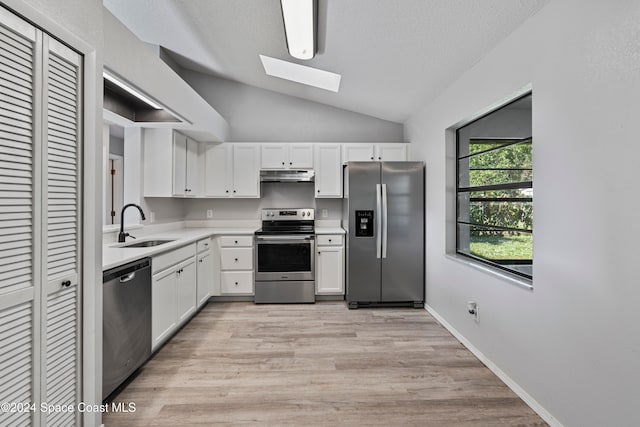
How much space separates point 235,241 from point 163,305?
56.8 inches

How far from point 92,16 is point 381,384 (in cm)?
269

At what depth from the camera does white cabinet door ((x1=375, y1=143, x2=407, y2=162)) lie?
14.2ft

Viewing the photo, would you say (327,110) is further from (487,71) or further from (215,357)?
(215,357)

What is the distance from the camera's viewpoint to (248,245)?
157 inches

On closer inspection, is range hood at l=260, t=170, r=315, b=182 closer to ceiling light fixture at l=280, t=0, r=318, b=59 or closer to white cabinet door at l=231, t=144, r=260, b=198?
white cabinet door at l=231, t=144, r=260, b=198

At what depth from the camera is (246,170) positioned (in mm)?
4309

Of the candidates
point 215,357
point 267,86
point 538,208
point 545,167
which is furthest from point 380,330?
point 267,86

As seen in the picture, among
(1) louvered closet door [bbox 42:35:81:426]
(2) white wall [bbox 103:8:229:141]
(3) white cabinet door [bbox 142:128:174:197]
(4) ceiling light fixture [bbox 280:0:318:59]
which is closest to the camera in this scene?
(1) louvered closet door [bbox 42:35:81:426]

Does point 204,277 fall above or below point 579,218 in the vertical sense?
below

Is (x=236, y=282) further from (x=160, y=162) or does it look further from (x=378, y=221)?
(x=378, y=221)

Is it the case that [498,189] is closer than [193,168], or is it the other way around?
[498,189]

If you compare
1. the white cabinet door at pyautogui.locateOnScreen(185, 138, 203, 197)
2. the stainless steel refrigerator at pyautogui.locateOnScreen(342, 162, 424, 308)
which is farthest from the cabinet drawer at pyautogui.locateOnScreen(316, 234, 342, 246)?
the white cabinet door at pyautogui.locateOnScreen(185, 138, 203, 197)

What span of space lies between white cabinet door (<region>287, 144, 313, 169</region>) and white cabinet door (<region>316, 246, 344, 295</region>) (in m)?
1.16

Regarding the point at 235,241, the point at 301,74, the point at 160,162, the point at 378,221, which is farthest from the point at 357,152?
the point at 160,162
